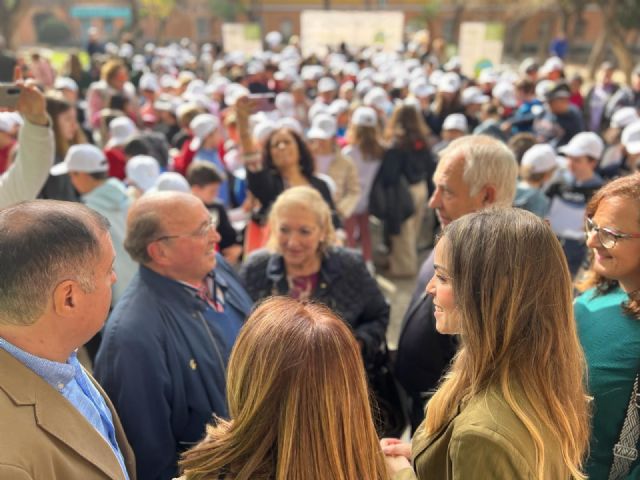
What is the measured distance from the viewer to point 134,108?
8.57m

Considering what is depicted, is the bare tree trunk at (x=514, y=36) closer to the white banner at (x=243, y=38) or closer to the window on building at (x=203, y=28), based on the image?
the white banner at (x=243, y=38)

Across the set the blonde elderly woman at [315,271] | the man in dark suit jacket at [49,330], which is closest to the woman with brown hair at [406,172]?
the blonde elderly woman at [315,271]

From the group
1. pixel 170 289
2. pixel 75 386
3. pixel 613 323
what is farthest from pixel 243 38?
pixel 75 386

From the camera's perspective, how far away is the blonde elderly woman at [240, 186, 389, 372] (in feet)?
10.0

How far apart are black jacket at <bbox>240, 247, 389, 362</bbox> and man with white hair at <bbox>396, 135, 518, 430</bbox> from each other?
0.36 m

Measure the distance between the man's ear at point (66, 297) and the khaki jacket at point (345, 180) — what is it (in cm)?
429

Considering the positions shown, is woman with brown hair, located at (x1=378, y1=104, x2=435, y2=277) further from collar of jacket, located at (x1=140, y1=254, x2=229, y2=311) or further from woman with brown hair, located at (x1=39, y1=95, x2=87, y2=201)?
collar of jacket, located at (x1=140, y1=254, x2=229, y2=311)

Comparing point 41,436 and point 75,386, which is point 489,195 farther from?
point 41,436

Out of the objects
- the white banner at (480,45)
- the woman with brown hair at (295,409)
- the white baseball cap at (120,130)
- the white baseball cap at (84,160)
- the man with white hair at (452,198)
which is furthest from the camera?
the white banner at (480,45)

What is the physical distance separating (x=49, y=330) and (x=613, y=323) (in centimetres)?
180

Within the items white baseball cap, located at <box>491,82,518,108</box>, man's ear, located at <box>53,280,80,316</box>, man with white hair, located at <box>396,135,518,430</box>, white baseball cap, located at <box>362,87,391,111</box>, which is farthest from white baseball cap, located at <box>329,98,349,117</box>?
man's ear, located at <box>53,280,80,316</box>

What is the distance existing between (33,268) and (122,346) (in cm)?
82

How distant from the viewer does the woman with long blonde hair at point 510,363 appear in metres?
1.41

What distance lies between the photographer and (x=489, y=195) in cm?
258
